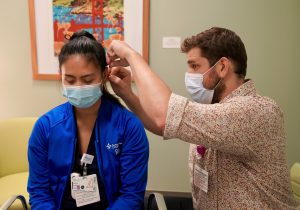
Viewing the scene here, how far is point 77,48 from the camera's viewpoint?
4.30ft

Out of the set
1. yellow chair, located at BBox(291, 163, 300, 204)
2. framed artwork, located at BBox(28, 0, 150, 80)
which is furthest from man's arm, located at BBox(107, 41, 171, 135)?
framed artwork, located at BBox(28, 0, 150, 80)

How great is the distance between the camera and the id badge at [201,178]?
128 centimetres

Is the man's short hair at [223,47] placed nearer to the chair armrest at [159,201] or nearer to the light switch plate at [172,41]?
the chair armrest at [159,201]

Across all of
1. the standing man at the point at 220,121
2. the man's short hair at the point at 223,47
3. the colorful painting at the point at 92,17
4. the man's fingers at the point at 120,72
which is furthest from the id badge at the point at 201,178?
the colorful painting at the point at 92,17

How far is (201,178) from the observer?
1.32 metres

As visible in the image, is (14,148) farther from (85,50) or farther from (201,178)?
(201,178)

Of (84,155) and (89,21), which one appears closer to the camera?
(84,155)

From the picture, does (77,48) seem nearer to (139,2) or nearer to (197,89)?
(197,89)

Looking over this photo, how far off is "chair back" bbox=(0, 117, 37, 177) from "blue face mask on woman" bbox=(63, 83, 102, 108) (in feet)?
3.09

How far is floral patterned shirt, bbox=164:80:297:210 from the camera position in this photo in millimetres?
921

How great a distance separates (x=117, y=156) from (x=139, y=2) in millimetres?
1454

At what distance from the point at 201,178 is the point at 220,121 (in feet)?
1.59

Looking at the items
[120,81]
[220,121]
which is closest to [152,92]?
[220,121]

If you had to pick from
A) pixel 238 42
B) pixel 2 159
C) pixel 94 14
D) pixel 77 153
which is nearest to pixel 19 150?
pixel 2 159
